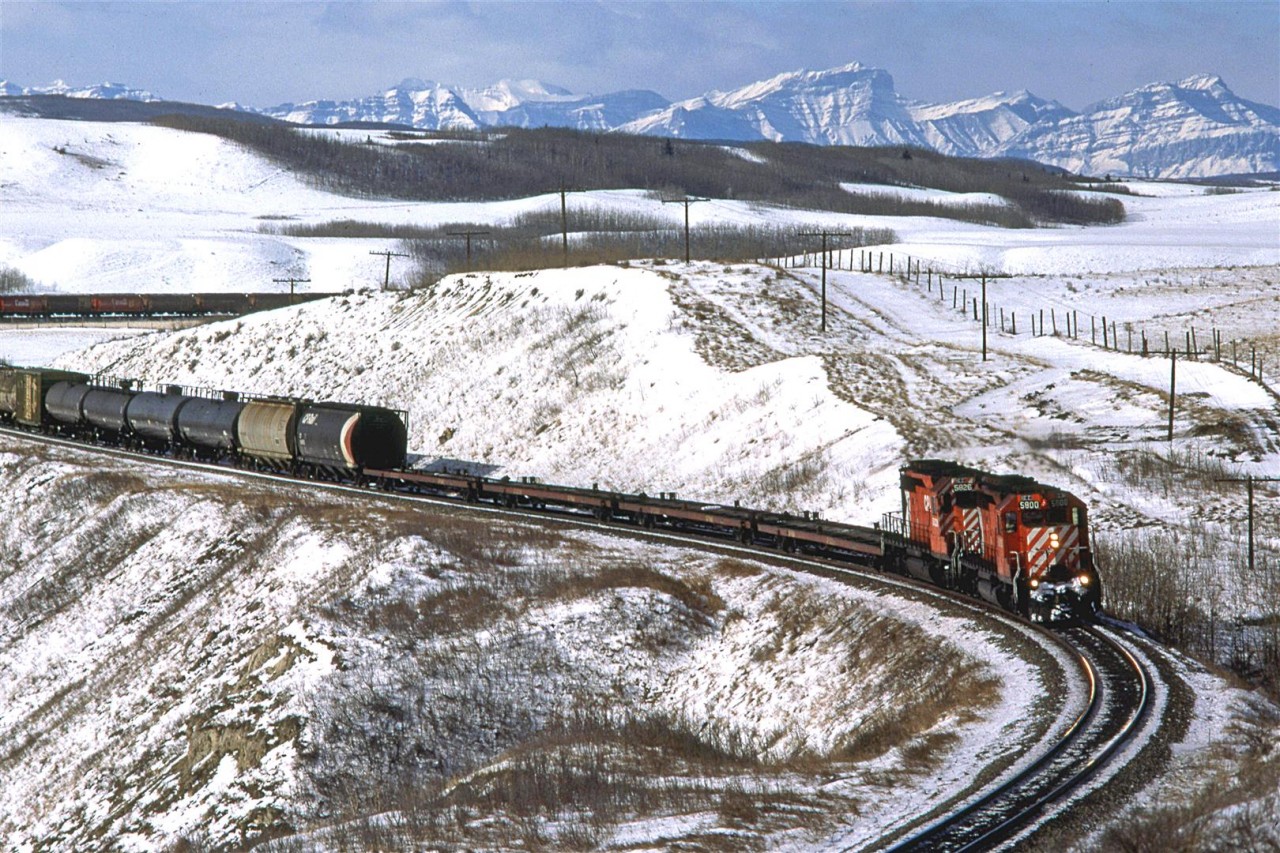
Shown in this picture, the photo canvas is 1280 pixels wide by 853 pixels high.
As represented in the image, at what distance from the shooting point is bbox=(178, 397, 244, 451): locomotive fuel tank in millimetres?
67188

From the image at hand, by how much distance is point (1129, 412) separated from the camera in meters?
60.7

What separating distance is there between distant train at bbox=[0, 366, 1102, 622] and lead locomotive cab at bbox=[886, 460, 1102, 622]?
0.03m

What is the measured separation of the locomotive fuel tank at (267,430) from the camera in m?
62.8

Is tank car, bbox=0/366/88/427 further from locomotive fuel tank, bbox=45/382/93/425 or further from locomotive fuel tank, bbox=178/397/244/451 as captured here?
locomotive fuel tank, bbox=178/397/244/451

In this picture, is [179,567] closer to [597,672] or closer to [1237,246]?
[597,672]

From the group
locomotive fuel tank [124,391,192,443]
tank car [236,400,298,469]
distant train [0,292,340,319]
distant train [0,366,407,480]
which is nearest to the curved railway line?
distant train [0,366,407,480]

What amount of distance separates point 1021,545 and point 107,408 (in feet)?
197

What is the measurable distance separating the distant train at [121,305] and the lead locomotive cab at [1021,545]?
11899 cm

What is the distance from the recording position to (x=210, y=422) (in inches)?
2702

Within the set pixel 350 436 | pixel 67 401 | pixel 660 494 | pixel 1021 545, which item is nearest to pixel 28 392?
pixel 67 401

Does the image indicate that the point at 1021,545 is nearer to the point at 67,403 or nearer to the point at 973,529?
the point at 973,529

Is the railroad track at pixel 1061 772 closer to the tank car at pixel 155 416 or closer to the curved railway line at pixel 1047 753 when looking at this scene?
the curved railway line at pixel 1047 753

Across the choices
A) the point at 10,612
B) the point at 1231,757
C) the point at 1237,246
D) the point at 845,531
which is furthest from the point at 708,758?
the point at 1237,246

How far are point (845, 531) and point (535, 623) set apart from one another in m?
11.4
